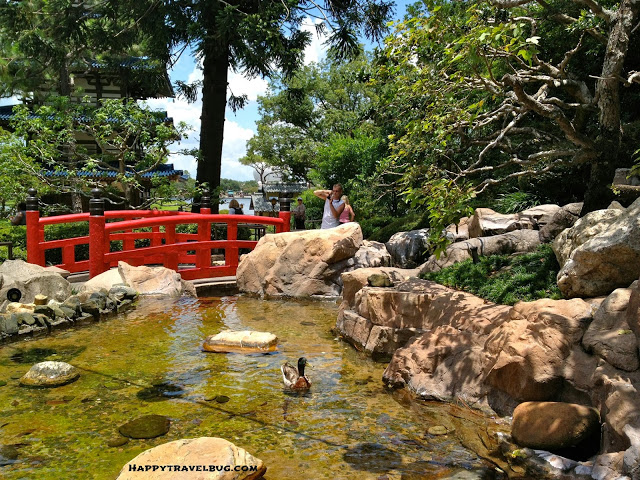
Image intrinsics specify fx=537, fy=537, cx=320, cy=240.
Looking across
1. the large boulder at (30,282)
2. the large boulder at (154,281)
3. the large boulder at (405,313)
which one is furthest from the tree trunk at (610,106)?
the large boulder at (30,282)

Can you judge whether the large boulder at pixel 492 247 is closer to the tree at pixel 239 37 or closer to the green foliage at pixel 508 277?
the green foliage at pixel 508 277

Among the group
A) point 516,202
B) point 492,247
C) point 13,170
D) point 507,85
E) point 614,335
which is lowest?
point 614,335

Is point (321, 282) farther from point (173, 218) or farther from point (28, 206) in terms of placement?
point (28, 206)

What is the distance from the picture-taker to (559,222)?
8.45m

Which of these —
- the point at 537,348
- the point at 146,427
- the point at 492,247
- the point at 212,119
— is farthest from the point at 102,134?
the point at 537,348

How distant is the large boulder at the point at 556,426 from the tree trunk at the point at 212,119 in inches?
480

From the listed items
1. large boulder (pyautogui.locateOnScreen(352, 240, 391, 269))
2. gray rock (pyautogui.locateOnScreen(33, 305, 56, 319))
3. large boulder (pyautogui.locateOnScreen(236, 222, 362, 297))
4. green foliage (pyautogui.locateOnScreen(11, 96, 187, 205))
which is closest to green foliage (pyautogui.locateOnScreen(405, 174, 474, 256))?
large boulder (pyautogui.locateOnScreen(236, 222, 362, 297))

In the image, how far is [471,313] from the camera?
6.00 meters

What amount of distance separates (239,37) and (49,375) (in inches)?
426

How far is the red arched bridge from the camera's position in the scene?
980 cm

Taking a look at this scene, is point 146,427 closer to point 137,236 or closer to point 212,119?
point 137,236

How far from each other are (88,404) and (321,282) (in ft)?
18.7

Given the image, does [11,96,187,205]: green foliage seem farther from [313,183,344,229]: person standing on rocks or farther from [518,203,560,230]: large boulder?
[518,203,560,230]: large boulder

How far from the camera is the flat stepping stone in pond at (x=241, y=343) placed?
277 inches
